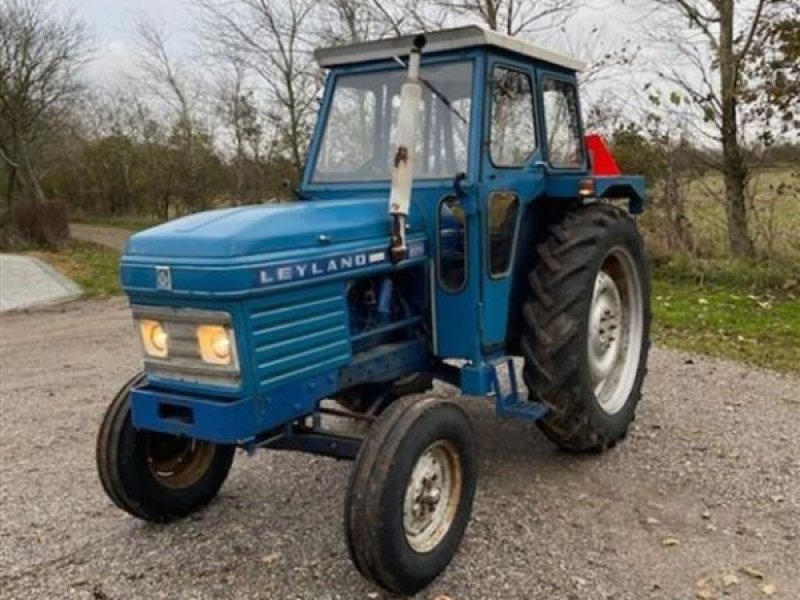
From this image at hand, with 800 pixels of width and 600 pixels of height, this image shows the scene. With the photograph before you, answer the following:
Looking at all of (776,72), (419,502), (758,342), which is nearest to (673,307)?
(758,342)

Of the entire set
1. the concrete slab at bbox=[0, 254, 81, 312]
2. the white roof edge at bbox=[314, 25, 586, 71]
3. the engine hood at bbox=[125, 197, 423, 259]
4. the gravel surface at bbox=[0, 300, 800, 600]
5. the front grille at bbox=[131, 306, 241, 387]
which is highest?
the white roof edge at bbox=[314, 25, 586, 71]

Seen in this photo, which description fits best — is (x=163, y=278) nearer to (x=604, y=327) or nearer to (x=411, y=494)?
(x=411, y=494)

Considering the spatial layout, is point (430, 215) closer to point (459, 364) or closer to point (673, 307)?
point (459, 364)

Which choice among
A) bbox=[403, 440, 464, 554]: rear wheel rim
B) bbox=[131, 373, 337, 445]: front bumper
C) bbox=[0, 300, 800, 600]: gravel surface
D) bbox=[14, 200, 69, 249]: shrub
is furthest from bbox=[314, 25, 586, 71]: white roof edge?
bbox=[14, 200, 69, 249]: shrub

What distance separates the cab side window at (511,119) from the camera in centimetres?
372

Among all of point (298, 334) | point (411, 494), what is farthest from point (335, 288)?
point (411, 494)

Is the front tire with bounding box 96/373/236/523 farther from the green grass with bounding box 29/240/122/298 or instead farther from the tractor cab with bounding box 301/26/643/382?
the green grass with bounding box 29/240/122/298

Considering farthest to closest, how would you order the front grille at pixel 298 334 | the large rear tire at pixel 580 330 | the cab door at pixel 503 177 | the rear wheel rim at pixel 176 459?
1. the large rear tire at pixel 580 330
2. the cab door at pixel 503 177
3. the rear wheel rim at pixel 176 459
4. the front grille at pixel 298 334

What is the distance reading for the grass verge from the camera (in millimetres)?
6641

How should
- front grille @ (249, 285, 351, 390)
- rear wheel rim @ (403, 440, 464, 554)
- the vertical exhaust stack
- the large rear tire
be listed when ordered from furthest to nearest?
the large rear tire → the vertical exhaust stack → rear wheel rim @ (403, 440, 464, 554) → front grille @ (249, 285, 351, 390)

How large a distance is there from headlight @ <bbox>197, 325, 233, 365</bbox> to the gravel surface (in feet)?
3.06

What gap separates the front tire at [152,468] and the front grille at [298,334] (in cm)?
65

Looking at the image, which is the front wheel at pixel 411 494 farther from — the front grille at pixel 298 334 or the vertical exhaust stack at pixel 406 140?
the vertical exhaust stack at pixel 406 140

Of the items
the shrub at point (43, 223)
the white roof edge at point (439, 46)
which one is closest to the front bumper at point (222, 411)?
the white roof edge at point (439, 46)
